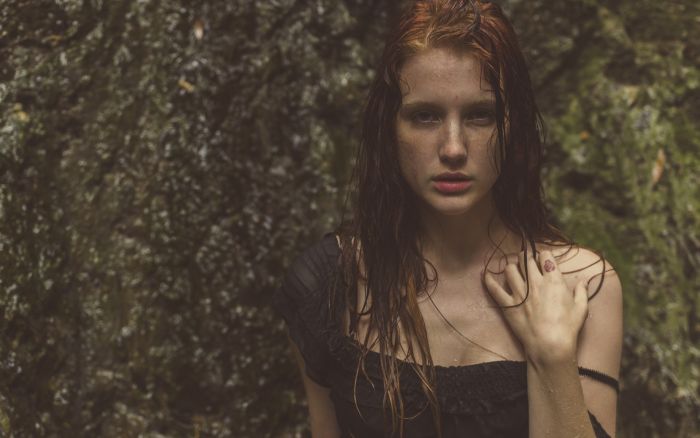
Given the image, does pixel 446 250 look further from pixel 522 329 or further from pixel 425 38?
pixel 425 38

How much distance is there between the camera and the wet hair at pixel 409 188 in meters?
2.12

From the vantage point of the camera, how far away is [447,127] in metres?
2.11

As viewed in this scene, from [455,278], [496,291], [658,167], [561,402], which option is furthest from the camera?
[658,167]

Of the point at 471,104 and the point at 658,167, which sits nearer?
the point at 471,104

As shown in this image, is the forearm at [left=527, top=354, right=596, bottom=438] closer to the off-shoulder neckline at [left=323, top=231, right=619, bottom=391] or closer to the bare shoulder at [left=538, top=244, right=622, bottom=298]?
the off-shoulder neckline at [left=323, top=231, right=619, bottom=391]

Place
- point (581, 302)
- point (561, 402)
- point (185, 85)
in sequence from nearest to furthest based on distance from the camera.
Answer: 1. point (561, 402)
2. point (581, 302)
3. point (185, 85)

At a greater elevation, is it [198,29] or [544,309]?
[198,29]

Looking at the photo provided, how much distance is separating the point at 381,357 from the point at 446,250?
0.40 m

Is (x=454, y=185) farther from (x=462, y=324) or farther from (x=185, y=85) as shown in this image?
(x=185, y=85)

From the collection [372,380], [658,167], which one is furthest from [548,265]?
[658,167]

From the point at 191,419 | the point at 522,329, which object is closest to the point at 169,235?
the point at 191,419

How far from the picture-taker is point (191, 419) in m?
2.90

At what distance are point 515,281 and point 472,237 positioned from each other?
218 mm

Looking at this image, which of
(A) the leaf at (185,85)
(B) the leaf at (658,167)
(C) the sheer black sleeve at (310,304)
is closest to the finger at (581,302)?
(C) the sheer black sleeve at (310,304)
